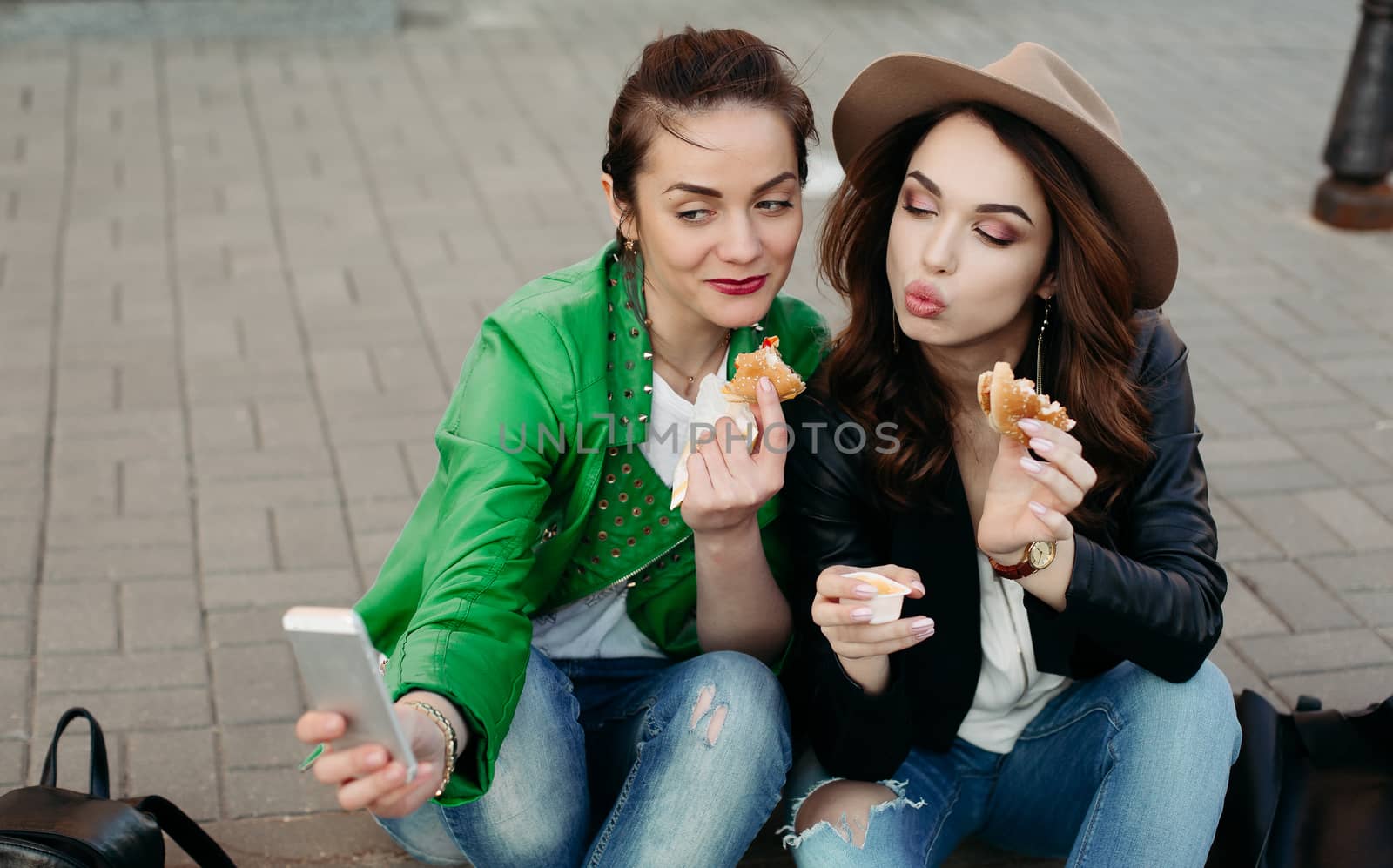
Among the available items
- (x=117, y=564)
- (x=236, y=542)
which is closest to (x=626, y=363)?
(x=236, y=542)

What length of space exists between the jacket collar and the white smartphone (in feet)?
2.58

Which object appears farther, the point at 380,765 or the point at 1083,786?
the point at 1083,786

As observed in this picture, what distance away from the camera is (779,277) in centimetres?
233

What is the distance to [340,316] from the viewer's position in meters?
4.71

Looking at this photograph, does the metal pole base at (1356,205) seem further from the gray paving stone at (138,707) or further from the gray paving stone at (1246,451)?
the gray paving stone at (138,707)

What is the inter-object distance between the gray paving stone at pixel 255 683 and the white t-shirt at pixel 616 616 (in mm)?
805

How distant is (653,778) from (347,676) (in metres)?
0.76

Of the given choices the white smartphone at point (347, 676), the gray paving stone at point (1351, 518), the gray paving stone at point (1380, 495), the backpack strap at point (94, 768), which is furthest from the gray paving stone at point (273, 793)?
the gray paving stone at point (1380, 495)

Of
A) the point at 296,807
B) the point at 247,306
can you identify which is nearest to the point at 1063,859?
the point at 296,807

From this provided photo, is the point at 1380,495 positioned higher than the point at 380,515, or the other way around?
the point at 1380,495

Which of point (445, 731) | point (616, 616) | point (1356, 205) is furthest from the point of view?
point (1356, 205)

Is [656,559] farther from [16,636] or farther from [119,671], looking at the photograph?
[16,636]

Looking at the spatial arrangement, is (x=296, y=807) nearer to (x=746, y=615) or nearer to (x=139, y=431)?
(x=746, y=615)

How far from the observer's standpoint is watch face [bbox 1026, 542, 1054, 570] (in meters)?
2.12
